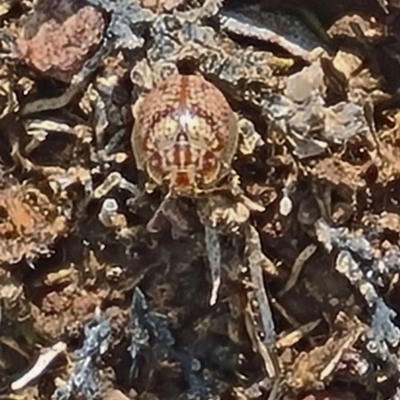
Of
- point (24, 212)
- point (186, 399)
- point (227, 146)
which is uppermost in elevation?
point (227, 146)

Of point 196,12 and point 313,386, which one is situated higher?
point 196,12

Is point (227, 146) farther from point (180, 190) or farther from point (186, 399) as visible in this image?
point (186, 399)

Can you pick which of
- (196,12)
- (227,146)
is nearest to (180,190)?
(227,146)

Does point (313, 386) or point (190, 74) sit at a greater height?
point (190, 74)

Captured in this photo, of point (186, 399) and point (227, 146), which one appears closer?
point (227, 146)

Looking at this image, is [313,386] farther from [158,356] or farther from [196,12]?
[196,12]

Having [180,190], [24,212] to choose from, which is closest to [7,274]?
[24,212]
